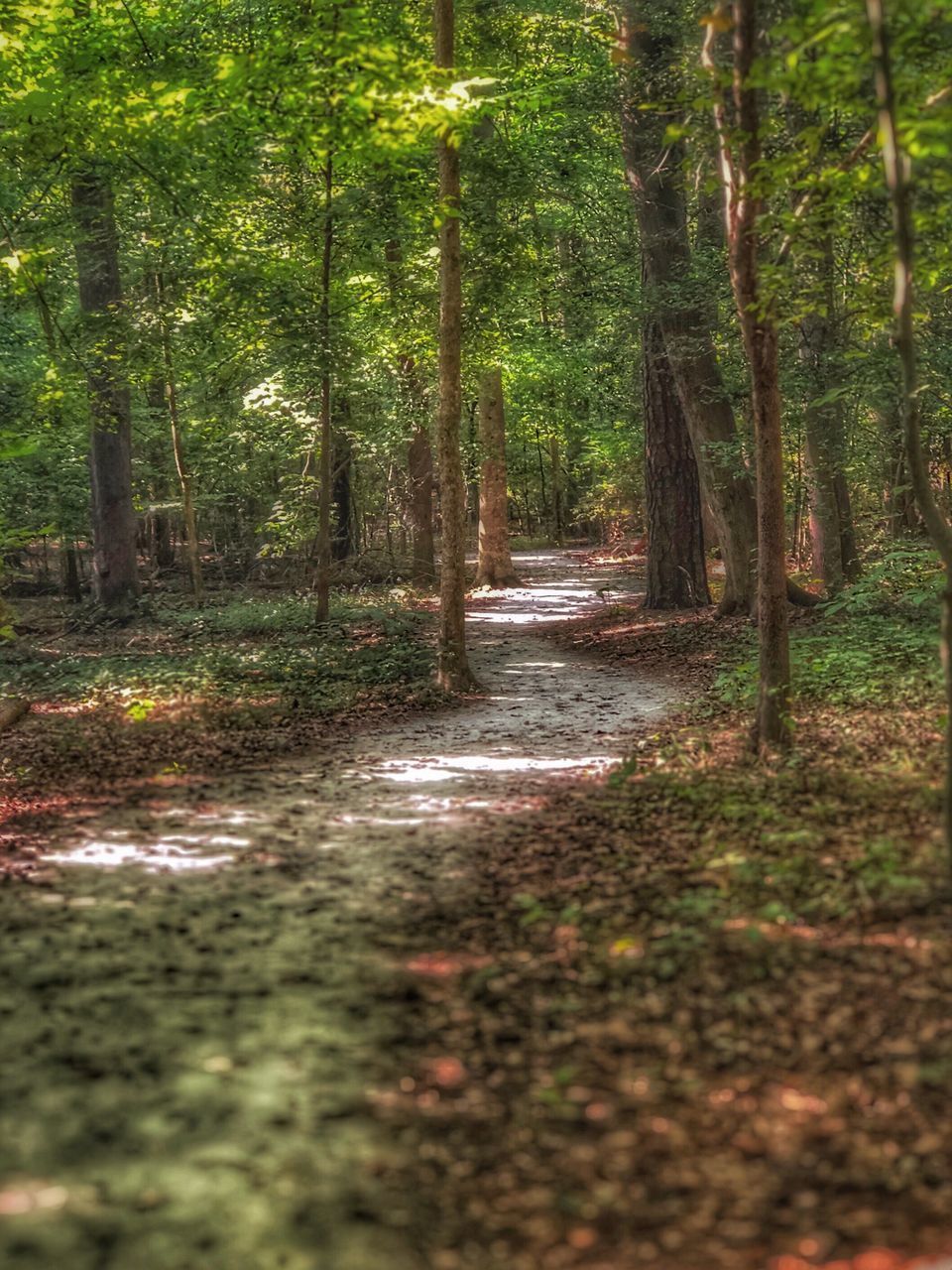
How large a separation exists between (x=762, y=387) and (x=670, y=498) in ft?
31.3

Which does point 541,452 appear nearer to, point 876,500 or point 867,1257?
point 876,500

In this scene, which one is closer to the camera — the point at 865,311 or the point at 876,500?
the point at 865,311

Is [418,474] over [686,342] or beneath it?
beneath

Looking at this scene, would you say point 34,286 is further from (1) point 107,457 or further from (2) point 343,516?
(2) point 343,516

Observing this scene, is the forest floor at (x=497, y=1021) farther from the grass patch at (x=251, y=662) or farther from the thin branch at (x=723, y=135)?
the thin branch at (x=723, y=135)

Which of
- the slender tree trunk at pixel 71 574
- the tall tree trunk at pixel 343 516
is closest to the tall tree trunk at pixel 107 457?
the slender tree trunk at pixel 71 574

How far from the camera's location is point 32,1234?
3.52 metres

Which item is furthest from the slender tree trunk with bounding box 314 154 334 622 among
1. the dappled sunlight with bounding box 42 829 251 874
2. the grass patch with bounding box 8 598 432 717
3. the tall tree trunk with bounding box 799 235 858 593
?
the dappled sunlight with bounding box 42 829 251 874

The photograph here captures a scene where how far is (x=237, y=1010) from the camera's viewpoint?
17.0 ft

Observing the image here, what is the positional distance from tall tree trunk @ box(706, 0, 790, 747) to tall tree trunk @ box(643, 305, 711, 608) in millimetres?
8734

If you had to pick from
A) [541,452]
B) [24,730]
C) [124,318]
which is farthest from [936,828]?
[541,452]

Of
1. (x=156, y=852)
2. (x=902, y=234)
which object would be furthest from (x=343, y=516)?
(x=902, y=234)

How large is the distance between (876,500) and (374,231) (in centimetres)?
1322

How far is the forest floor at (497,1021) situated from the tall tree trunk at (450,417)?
3.82 m
